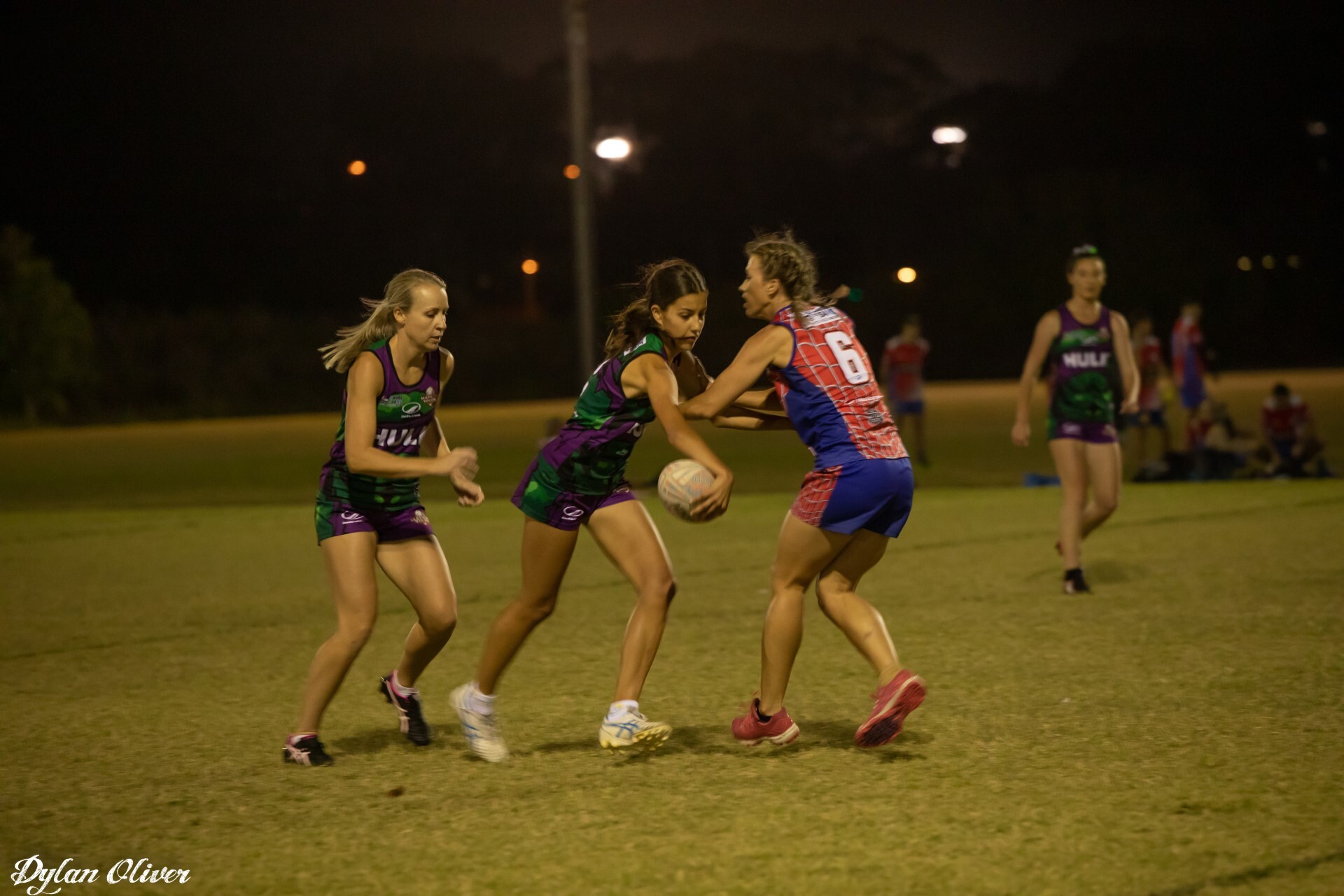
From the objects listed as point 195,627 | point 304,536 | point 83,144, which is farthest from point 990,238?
point 195,627

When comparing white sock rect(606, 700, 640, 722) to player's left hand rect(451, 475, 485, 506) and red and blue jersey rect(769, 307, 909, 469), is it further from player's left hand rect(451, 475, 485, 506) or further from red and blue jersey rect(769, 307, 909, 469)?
red and blue jersey rect(769, 307, 909, 469)

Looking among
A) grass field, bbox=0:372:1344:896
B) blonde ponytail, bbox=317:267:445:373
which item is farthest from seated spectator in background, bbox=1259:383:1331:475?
blonde ponytail, bbox=317:267:445:373

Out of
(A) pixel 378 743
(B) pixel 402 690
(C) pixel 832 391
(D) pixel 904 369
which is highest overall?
(C) pixel 832 391

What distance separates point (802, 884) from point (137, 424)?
42.2m

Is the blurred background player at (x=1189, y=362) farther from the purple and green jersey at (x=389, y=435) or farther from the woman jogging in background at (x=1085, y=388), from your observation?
the purple and green jersey at (x=389, y=435)

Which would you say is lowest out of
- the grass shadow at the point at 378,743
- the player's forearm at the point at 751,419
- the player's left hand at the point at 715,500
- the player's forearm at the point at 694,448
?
the grass shadow at the point at 378,743

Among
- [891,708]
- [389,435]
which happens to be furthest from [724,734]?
[389,435]

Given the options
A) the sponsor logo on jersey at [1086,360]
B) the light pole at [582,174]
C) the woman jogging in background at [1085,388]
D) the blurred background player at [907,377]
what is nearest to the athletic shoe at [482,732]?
the woman jogging in background at [1085,388]

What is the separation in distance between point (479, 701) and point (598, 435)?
45.1 inches

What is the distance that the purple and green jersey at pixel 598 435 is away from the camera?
5898mm

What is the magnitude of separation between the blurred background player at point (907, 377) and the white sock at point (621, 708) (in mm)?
15897

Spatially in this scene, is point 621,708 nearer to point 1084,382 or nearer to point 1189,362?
point 1084,382

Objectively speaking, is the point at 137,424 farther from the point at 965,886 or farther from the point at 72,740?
the point at 965,886

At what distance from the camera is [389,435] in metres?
6.00
